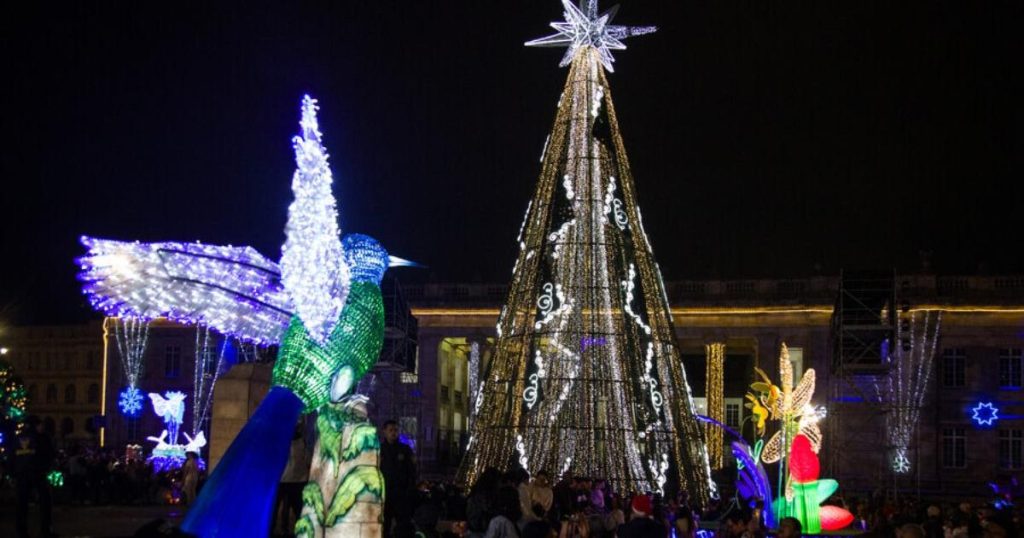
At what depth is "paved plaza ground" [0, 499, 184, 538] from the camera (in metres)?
13.1

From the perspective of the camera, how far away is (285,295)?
10.1m

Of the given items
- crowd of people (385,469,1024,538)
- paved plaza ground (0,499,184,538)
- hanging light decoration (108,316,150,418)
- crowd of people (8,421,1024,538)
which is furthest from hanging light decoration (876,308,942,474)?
A: hanging light decoration (108,316,150,418)

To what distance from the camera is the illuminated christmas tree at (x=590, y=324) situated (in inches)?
810

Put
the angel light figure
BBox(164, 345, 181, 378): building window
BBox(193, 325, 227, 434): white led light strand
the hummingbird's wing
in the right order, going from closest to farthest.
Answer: the hummingbird's wing
the angel light figure
BBox(193, 325, 227, 434): white led light strand
BBox(164, 345, 181, 378): building window

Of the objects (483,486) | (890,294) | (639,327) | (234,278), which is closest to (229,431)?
(234,278)

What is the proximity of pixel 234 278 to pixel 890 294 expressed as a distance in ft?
75.9

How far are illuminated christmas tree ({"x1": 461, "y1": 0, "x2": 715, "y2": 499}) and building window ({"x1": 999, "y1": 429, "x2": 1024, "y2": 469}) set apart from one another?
31.0m

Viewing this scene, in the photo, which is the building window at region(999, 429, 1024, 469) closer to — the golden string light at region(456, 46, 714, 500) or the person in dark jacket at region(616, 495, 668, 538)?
the golden string light at region(456, 46, 714, 500)

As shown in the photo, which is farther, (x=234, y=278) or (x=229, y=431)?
(x=229, y=431)

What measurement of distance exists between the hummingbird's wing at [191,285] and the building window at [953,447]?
42.7 m

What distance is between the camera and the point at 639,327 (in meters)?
21.8

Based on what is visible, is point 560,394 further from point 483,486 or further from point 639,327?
point 483,486

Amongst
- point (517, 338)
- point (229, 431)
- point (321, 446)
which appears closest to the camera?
point (321, 446)

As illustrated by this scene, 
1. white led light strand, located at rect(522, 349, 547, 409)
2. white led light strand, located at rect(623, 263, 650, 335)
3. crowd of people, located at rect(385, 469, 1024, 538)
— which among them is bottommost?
crowd of people, located at rect(385, 469, 1024, 538)
